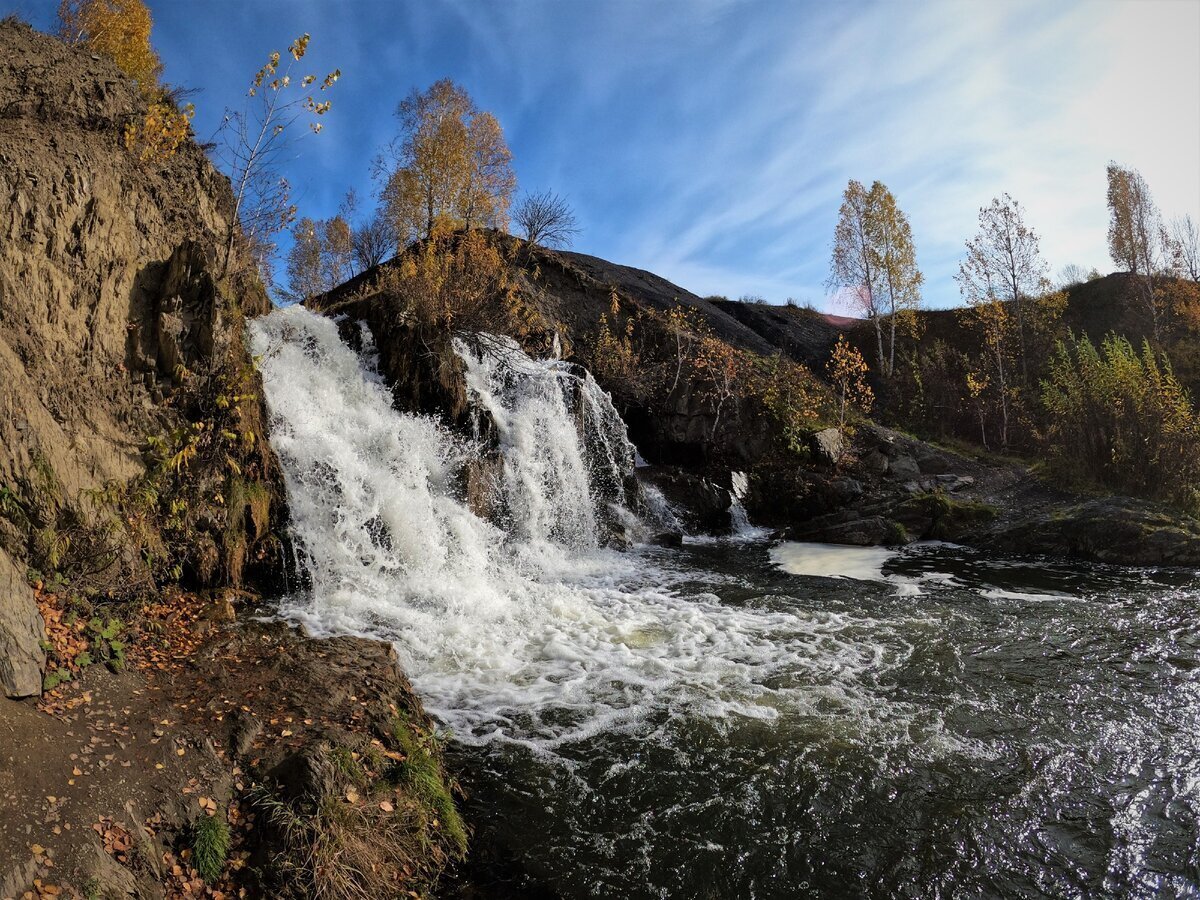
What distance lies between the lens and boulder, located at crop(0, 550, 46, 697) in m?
3.90

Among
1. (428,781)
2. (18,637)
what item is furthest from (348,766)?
(18,637)

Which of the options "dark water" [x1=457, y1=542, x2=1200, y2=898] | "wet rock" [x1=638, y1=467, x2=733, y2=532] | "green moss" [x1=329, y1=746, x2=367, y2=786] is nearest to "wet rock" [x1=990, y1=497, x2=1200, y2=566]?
"dark water" [x1=457, y1=542, x2=1200, y2=898]

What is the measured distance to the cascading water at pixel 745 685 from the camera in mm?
4109

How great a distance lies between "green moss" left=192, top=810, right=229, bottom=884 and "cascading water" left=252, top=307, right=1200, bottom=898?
5.51 ft

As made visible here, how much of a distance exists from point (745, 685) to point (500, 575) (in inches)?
191

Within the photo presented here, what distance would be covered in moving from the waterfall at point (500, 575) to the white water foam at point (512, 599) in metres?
0.03

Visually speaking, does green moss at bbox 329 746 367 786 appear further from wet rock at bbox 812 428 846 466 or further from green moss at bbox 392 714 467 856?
wet rock at bbox 812 428 846 466

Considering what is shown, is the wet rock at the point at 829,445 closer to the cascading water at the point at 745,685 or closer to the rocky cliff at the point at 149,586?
the cascading water at the point at 745,685

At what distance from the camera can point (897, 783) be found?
4777 mm

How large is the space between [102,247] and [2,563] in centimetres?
474

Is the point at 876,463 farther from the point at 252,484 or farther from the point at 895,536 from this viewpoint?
the point at 252,484

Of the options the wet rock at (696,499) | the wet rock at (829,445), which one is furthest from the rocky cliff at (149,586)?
the wet rock at (829,445)

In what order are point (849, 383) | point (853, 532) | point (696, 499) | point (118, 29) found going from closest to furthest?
point (853, 532) → point (696, 499) → point (118, 29) → point (849, 383)

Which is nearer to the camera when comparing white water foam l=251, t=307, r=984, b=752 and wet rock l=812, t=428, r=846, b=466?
white water foam l=251, t=307, r=984, b=752
